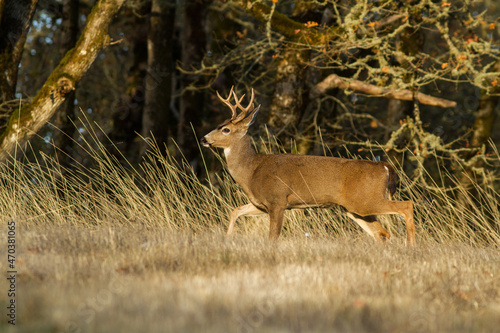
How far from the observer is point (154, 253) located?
4742 millimetres

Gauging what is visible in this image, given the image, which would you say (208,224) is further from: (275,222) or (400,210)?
(400,210)

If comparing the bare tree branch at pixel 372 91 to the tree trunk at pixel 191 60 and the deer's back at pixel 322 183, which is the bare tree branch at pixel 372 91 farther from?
the tree trunk at pixel 191 60

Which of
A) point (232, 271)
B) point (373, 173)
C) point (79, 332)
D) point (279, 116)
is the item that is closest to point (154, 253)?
point (232, 271)

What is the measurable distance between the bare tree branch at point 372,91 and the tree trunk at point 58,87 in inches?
137

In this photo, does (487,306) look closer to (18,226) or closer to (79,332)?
(79,332)

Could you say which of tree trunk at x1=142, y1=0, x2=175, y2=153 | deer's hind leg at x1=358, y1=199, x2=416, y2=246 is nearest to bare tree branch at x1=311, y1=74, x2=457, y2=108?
deer's hind leg at x1=358, y1=199, x2=416, y2=246

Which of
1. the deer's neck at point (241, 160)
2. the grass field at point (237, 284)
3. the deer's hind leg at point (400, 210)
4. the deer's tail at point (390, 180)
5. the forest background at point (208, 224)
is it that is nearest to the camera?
the grass field at point (237, 284)

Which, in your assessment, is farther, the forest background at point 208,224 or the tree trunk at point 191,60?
the tree trunk at point 191,60

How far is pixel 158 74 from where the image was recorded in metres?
12.2

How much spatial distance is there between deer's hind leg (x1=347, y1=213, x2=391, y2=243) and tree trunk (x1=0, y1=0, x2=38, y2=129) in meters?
4.72

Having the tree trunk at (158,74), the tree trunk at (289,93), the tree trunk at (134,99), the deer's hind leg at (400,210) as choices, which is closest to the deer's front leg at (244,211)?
the deer's hind leg at (400,210)

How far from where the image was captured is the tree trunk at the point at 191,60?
12.8 m

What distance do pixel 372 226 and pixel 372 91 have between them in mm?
3005

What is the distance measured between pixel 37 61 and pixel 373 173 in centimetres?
1245
